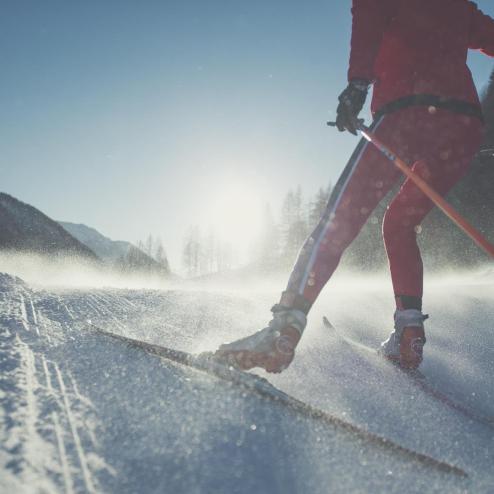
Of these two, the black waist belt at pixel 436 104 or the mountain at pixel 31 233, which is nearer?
the black waist belt at pixel 436 104

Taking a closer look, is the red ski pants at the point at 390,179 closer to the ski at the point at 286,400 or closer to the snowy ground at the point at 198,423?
the snowy ground at the point at 198,423

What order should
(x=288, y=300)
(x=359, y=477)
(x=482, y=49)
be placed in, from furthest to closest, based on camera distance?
(x=482, y=49) → (x=288, y=300) → (x=359, y=477)

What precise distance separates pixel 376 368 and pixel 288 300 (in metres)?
0.55

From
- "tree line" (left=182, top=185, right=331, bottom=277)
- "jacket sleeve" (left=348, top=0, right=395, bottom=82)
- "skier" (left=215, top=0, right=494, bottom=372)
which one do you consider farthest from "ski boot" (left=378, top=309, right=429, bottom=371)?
"tree line" (left=182, top=185, right=331, bottom=277)

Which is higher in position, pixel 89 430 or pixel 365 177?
pixel 365 177

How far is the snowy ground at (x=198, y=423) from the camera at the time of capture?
66 cm

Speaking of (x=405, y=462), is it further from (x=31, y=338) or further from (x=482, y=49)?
(x=482, y=49)

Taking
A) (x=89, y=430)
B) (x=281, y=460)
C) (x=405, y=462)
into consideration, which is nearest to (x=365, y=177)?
(x=405, y=462)

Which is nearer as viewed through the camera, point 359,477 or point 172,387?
point 359,477

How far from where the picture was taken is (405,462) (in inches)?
33.7

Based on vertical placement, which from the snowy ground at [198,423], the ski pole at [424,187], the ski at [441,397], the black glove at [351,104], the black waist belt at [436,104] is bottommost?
the snowy ground at [198,423]

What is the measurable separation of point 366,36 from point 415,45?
0.30m

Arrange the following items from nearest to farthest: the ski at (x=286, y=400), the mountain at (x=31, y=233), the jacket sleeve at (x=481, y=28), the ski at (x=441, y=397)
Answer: the ski at (x=286, y=400) < the ski at (x=441, y=397) < the jacket sleeve at (x=481, y=28) < the mountain at (x=31, y=233)

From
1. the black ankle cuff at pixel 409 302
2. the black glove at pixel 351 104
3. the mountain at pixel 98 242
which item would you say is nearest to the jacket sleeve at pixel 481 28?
the black glove at pixel 351 104
